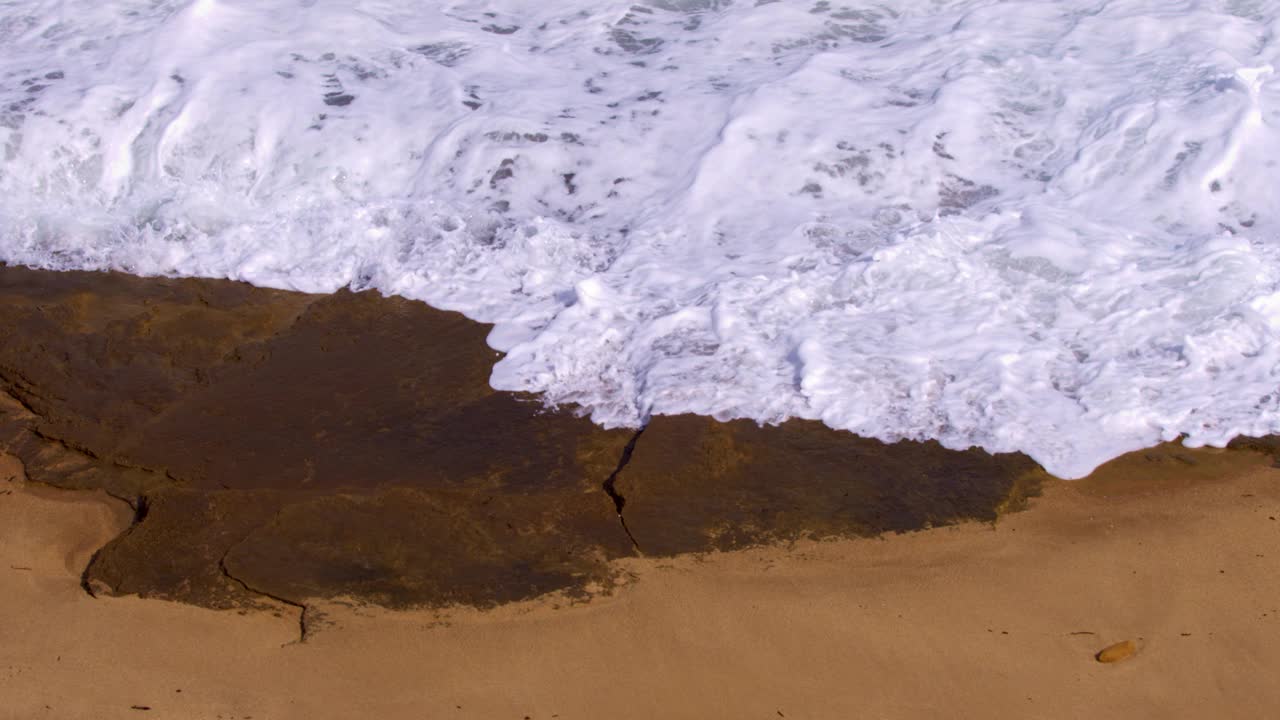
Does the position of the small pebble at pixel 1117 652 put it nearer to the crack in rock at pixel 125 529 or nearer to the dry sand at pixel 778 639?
the dry sand at pixel 778 639

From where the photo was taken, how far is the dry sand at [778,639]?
8.76 ft

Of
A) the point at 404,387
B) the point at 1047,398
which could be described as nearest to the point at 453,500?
the point at 404,387

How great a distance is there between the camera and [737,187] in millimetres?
5078

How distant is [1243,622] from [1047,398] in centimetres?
104

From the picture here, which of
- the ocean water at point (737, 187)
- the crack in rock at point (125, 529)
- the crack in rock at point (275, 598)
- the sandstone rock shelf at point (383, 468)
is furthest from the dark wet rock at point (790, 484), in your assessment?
the crack in rock at point (125, 529)

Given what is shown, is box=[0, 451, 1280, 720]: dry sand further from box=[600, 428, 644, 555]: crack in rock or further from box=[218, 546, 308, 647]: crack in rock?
box=[600, 428, 644, 555]: crack in rock

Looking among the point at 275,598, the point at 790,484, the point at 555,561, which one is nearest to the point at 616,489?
the point at 555,561

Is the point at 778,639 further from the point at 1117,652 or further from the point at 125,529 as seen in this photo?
the point at 125,529

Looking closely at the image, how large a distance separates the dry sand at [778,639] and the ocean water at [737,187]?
0.52 m

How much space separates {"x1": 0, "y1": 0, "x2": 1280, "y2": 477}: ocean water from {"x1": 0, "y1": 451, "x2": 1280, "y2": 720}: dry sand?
52 centimetres

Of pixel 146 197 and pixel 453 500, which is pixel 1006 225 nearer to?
pixel 453 500

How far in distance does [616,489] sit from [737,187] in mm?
2090

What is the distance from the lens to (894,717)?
8.56ft

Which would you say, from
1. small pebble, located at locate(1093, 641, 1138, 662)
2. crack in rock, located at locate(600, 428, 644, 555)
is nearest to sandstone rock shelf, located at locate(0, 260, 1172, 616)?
crack in rock, located at locate(600, 428, 644, 555)
